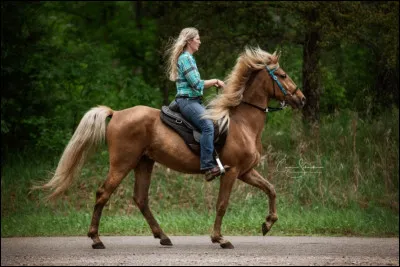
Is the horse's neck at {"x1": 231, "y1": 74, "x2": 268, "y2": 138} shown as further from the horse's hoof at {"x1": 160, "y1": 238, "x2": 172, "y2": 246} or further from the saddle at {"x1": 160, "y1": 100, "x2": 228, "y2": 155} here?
the horse's hoof at {"x1": 160, "y1": 238, "x2": 172, "y2": 246}

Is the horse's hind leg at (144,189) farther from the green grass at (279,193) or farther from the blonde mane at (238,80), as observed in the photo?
the green grass at (279,193)

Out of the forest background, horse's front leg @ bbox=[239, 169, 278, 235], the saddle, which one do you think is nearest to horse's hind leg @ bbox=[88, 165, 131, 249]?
the saddle

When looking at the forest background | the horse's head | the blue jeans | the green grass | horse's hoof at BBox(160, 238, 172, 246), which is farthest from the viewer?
the forest background

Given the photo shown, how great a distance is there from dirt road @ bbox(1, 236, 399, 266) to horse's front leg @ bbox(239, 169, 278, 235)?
32 centimetres

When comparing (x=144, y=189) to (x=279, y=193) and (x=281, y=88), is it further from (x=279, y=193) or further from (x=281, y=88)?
(x=279, y=193)

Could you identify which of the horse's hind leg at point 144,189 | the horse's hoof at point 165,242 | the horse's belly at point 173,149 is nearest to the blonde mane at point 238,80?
the horse's belly at point 173,149

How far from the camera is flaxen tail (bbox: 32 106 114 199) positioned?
36.8 feet

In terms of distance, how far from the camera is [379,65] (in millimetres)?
18469

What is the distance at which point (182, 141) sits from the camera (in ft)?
36.2

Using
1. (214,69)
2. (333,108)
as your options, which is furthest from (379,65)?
(214,69)

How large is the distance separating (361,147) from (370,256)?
27.3 feet

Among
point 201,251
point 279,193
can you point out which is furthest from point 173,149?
point 279,193

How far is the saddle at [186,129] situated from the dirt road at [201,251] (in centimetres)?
150

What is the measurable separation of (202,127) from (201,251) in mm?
1823
